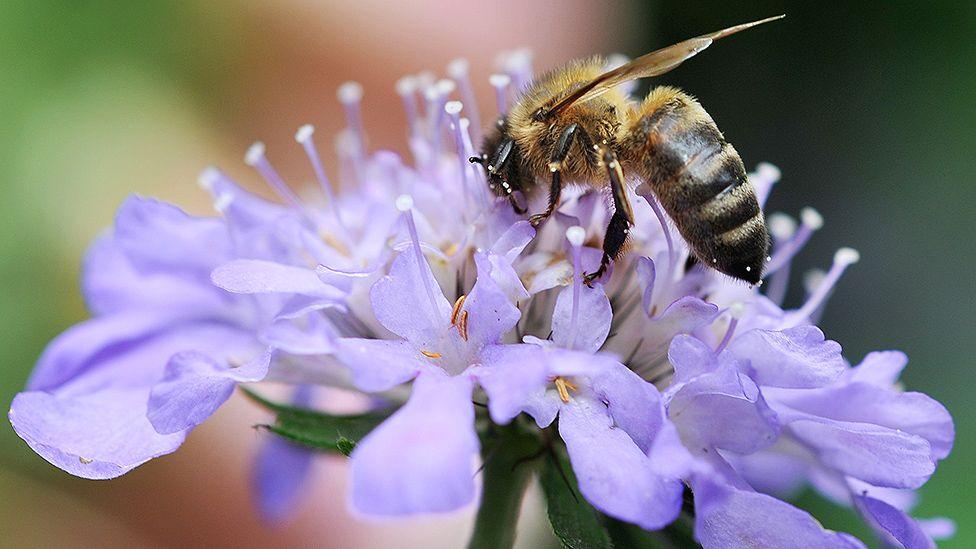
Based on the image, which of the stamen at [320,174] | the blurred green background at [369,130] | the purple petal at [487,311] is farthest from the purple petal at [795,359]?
the blurred green background at [369,130]

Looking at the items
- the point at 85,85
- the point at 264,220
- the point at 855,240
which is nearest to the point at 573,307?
the point at 264,220

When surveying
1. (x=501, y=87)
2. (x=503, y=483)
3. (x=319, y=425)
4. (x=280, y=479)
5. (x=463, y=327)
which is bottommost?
(x=280, y=479)

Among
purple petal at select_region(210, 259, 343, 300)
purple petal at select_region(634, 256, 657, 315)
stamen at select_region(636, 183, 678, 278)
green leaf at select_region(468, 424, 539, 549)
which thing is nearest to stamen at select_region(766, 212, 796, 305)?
stamen at select_region(636, 183, 678, 278)

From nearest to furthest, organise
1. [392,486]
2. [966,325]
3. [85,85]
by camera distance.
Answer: [392,486], [85,85], [966,325]

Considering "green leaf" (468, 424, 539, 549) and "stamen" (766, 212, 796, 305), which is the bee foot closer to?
"green leaf" (468, 424, 539, 549)

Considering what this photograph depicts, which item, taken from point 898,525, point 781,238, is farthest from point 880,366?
point 781,238

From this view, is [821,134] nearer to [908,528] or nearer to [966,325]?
[966,325]

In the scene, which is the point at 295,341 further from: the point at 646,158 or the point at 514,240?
the point at 646,158
